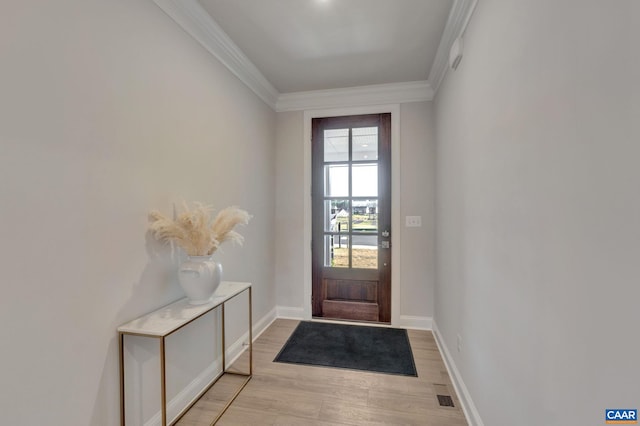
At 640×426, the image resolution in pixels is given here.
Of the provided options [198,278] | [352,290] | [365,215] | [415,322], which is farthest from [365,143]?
[198,278]

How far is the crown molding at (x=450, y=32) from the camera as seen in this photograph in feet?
5.50

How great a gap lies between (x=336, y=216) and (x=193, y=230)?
1.88 m

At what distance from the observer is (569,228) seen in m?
0.80

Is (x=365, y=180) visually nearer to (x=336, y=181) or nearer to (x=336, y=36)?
(x=336, y=181)

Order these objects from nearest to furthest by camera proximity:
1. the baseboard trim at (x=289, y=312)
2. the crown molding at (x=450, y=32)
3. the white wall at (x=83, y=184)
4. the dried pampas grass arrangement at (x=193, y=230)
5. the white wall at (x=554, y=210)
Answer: the white wall at (x=554, y=210)
the white wall at (x=83, y=184)
the dried pampas grass arrangement at (x=193, y=230)
the crown molding at (x=450, y=32)
the baseboard trim at (x=289, y=312)

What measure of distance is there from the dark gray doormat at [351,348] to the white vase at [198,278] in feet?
3.65

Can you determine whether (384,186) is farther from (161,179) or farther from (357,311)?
(161,179)

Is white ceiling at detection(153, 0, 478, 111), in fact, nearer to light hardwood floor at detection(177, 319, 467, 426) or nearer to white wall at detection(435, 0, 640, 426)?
white wall at detection(435, 0, 640, 426)

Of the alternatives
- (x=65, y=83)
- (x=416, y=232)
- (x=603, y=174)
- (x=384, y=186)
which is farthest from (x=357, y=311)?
(x=65, y=83)

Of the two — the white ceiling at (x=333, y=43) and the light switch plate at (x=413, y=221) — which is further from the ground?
the white ceiling at (x=333, y=43)

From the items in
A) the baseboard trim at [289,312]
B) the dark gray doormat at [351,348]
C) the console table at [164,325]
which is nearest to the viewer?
the console table at [164,325]

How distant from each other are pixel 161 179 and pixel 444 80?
238 centimetres

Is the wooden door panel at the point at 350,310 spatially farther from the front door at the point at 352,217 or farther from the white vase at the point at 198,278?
the white vase at the point at 198,278

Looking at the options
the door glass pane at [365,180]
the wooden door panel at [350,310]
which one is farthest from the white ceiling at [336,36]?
the wooden door panel at [350,310]
